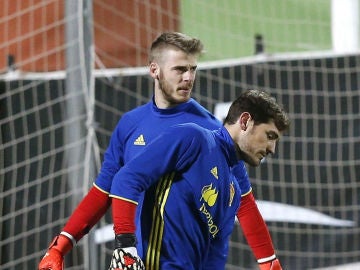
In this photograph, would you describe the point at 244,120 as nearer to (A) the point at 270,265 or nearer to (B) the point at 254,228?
(B) the point at 254,228

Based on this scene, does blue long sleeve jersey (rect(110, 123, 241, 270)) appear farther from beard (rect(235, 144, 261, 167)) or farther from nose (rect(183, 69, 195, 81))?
nose (rect(183, 69, 195, 81))

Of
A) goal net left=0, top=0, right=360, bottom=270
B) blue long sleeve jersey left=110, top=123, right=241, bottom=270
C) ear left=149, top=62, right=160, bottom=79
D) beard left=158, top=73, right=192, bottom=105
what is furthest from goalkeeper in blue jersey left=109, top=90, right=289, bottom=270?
goal net left=0, top=0, right=360, bottom=270

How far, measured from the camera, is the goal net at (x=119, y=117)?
5840 millimetres

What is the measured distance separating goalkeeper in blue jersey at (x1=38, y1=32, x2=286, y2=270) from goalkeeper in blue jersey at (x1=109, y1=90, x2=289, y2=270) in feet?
1.71

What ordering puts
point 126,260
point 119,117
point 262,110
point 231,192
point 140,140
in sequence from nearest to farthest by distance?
point 126,260
point 262,110
point 231,192
point 140,140
point 119,117

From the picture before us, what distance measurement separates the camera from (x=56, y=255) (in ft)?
12.8

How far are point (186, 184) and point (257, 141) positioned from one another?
1.05ft

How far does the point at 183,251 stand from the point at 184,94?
902mm

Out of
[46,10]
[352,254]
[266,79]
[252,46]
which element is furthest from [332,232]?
[46,10]

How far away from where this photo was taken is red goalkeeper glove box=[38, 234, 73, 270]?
151 inches

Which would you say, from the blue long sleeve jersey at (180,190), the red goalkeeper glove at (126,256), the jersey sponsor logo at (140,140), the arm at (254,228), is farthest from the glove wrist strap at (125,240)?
the arm at (254,228)

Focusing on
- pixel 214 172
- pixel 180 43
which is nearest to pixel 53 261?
pixel 214 172

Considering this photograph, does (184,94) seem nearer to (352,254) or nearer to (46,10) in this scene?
(46,10)

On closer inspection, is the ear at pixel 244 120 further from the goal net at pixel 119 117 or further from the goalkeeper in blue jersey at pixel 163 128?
the goal net at pixel 119 117
